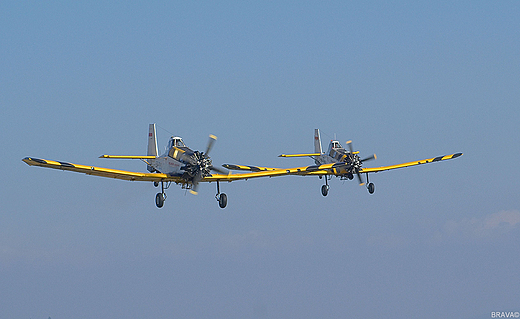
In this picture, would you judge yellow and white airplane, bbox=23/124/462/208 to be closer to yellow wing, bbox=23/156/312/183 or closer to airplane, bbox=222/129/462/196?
yellow wing, bbox=23/156/312/183

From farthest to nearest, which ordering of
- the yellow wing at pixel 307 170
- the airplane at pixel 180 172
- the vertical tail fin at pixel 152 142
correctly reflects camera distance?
the vertical tail fin at pixel 152 142
the yellow wing at pixel 307 170
the airplane at pixel 180 172

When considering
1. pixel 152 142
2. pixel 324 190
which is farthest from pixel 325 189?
pixel 152 142

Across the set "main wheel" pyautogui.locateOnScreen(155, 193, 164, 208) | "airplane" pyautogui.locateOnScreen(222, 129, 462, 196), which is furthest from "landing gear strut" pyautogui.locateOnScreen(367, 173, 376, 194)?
"main wheel" pyautogui.locateOnScreen(155, 193, 164, 208)

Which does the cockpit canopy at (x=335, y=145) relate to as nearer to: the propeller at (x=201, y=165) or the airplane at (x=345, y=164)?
the airplane at (x=345, y=164)

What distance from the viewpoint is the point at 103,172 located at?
2232 inches

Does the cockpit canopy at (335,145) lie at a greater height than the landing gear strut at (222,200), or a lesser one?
greater

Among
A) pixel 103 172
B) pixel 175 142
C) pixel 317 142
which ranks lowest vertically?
pixel 103 172

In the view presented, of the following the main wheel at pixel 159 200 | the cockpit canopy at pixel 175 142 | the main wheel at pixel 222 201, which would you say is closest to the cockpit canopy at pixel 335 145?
the main wheel at pixel 222 201

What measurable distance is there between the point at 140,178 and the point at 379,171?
31.9m

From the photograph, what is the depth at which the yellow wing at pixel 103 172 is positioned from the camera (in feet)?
170

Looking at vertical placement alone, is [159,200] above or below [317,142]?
below

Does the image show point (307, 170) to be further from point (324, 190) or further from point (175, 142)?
point (324, 190)

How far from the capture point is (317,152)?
93125mm

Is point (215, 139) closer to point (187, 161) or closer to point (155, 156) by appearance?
point (187, 161)
